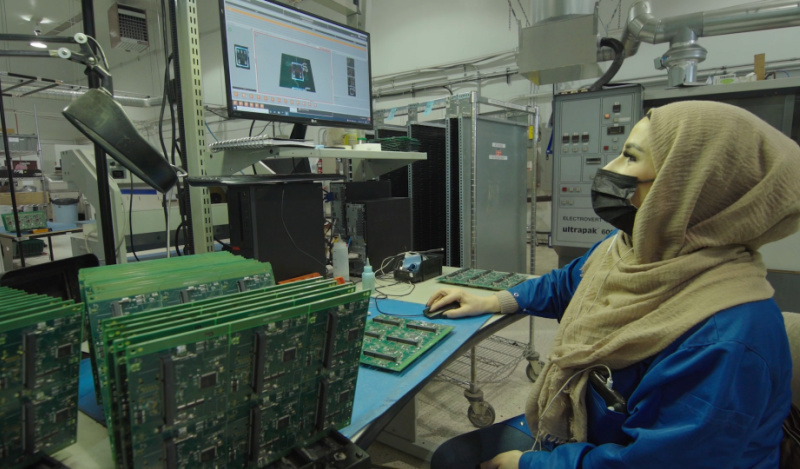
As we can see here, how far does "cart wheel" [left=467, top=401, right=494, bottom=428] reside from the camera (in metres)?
2.02

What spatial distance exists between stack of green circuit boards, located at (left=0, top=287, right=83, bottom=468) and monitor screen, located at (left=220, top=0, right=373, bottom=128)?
30.3 inches

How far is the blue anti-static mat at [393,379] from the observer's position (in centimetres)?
78

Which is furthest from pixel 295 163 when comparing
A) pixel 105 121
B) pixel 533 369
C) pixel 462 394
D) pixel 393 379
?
pixel 533 369

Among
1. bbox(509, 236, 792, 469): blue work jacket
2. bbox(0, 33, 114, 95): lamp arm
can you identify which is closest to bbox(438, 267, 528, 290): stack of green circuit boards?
bbox(509, 236, 792, 469): blue work jacket

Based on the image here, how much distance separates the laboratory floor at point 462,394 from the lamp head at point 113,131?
4.20 ft

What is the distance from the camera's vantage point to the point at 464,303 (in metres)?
1.32

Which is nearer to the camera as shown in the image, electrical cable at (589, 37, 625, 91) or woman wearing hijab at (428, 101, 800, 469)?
woman wearing hijab at (428, 101, 800, 469)

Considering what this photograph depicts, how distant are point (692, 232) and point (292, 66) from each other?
1.16 metres

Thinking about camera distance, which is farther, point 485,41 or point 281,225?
point 485,41

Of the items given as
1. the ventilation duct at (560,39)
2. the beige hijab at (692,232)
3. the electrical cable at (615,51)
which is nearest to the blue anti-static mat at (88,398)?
the beige hijab at (692,232)

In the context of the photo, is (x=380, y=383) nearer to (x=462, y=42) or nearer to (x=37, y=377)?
(x=37, y=377)

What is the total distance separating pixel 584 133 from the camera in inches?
125

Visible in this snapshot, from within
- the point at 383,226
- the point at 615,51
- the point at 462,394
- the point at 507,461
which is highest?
the point at 615,51

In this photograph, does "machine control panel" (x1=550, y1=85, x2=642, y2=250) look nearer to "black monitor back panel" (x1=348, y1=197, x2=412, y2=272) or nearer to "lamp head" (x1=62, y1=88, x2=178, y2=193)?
"black monitor back panel" (x1=348, y1=197, x2=412, y2=272)
